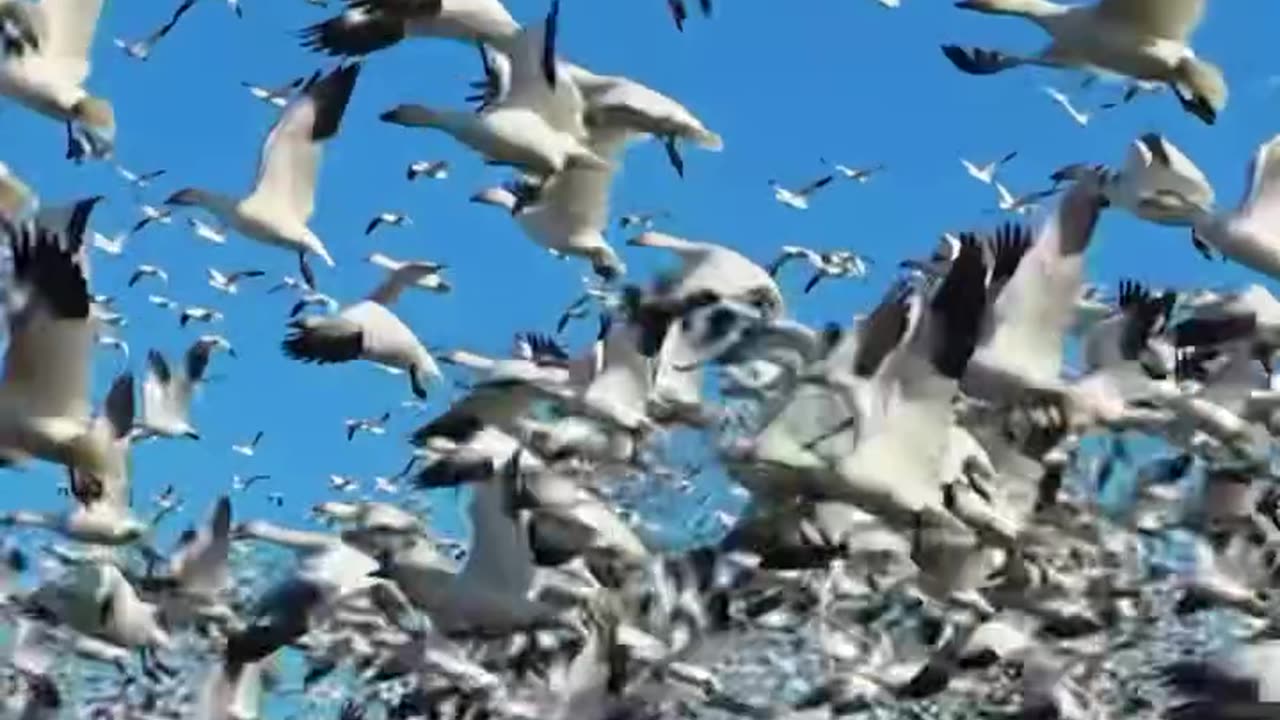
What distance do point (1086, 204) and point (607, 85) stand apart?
2229 mm

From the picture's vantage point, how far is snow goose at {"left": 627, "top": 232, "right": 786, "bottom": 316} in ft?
48.5

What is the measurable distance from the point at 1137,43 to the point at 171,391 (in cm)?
705

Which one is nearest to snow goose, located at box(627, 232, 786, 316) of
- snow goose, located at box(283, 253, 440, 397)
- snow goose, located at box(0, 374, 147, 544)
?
snow goose, located at box(283, 253, 440, 397)

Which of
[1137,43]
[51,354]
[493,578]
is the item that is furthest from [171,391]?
[1137,43]

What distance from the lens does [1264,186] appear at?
13.5 metres

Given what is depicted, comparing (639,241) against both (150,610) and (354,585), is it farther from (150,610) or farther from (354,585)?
(150,610)

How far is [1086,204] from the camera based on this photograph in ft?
41.7

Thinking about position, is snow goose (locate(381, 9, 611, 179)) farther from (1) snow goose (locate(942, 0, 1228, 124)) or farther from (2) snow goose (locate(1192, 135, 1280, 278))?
(2) snow goose (locate(1192, 135, 1280, 278))

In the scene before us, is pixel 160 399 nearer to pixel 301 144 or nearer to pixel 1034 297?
pixel 301 144

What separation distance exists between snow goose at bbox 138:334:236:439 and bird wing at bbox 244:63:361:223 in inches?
97.8

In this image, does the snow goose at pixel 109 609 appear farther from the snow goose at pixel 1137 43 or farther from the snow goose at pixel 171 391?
the snow goose at pixel 1137 43

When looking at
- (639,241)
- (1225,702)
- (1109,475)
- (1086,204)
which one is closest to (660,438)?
(639,241)

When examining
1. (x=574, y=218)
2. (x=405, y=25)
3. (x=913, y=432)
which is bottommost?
(x=574, y=218)

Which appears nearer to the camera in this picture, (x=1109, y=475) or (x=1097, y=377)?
(x=1097, y=377)
